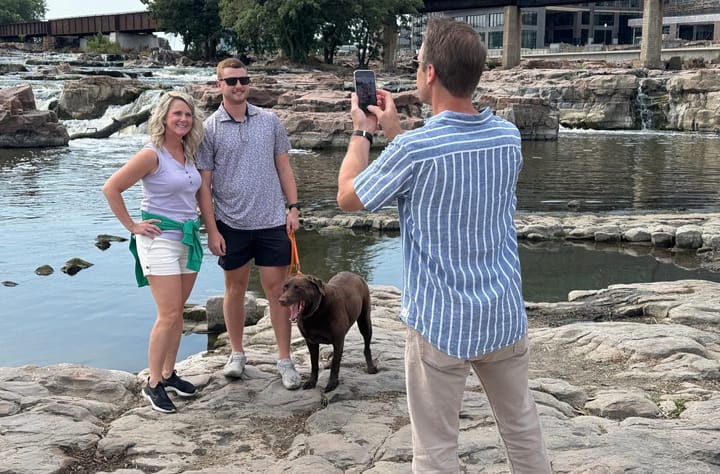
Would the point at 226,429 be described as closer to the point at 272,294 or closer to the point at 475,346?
the point at 272,294

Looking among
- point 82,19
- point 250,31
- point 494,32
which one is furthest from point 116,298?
point 494,32

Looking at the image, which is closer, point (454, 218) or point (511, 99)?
point (454, 218)

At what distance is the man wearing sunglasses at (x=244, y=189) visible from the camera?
5062 millimetres

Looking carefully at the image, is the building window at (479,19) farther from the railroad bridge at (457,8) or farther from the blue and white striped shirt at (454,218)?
the blue and white striped shirt at (454,218)

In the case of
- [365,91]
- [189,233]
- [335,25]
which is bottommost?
[189,233]

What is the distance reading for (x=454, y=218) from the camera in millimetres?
2742

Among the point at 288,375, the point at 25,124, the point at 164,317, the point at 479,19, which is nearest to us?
the point at 164,317

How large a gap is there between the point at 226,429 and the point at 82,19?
279 feet

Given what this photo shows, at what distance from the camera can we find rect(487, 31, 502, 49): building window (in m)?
98.4

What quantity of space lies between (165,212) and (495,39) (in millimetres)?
100062

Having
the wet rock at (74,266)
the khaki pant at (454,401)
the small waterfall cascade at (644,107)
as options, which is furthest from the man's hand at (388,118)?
the small waterfall cascade at (644,107)

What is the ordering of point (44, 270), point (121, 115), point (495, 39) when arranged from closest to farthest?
point (44, 270) < point (121, 115) < point (495, 39)

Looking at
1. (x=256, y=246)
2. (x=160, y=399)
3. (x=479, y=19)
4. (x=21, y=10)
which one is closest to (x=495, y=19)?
(x=479, y=19)

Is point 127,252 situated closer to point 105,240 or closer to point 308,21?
point 105,240
